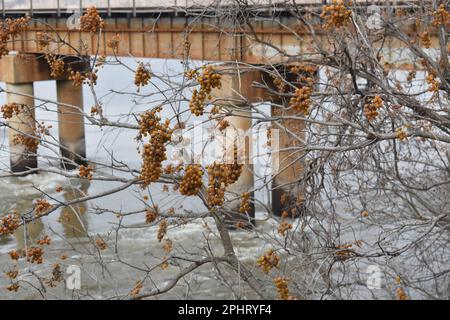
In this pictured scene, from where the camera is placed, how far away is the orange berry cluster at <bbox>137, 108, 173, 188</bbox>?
415cm

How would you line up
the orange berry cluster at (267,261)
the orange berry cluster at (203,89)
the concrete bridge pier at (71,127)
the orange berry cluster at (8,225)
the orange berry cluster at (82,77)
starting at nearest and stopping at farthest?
the orange berry cluster at (203,89)
the orange berry cluster at (267,261)
the orange berry cluster at (8,225)
the orange berry cluster at (82,77)
the concrete bridge pier at (71,127)

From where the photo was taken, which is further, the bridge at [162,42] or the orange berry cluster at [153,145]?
the bridge at [162,42]

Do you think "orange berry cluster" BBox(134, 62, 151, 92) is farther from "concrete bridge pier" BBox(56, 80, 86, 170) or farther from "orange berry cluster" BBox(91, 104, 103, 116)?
"concrete bridge pier" BBox(56, 80, 86, 170)

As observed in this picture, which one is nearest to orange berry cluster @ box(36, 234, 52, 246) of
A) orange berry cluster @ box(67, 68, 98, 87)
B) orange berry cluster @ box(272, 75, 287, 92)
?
orange berry cluster @ box(67, 68, 98, 87)

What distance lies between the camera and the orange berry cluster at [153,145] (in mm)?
4152

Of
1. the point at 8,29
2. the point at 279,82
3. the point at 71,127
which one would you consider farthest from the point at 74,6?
the point at 279,82

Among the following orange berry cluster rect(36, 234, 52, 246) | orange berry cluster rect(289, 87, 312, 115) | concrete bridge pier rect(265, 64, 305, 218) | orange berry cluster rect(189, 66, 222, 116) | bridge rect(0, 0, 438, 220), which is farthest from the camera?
bridge rect(0, 0, 438, 220)

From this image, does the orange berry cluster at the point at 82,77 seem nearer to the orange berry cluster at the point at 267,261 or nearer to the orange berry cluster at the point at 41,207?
the orange berry cluster at the point at 41,207

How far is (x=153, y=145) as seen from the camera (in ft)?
13.6

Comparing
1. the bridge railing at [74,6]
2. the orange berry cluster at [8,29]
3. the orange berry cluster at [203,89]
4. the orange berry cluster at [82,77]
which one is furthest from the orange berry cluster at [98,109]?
the bridge railing at [74,6]

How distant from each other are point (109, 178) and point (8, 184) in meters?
23.0

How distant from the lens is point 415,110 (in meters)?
5.57

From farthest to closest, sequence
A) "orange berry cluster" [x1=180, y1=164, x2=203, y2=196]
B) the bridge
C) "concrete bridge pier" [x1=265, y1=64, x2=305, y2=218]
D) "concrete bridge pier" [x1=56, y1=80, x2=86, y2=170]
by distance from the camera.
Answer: "concrete bridge pier" [x1=56, y1=80, x2=86, y2=170]
the bridge
"concrete bridge pier" [x1=265, y1=64, x2=305, y2=218]
"orange berry cluster" [x1=180, y1=164, x2=203, y2=196]
